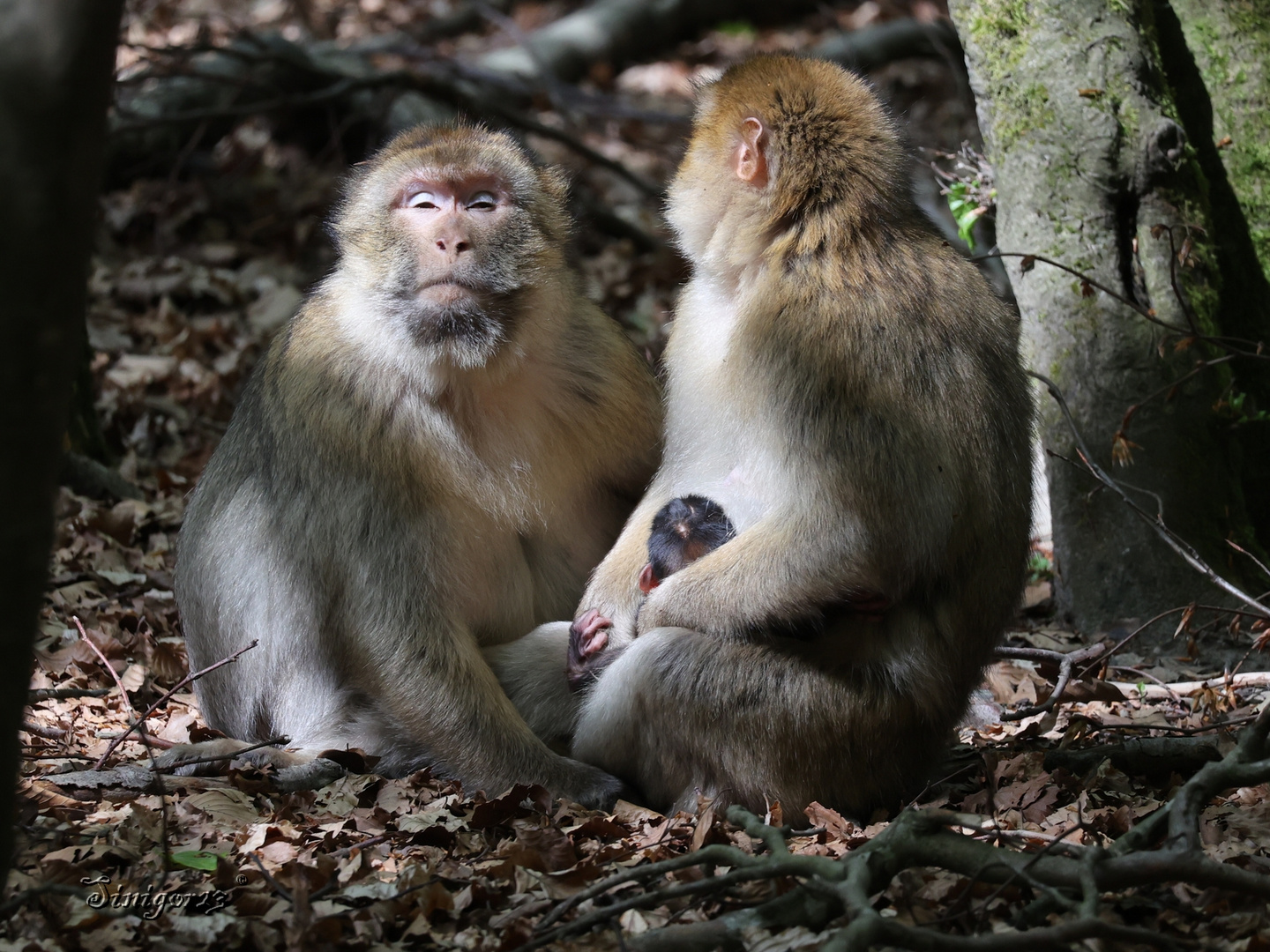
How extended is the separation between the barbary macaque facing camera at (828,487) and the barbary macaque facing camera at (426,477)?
0.52m

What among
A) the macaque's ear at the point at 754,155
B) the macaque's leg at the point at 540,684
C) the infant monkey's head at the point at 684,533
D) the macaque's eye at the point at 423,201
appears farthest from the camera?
the macaque's leg at the point at 540,684

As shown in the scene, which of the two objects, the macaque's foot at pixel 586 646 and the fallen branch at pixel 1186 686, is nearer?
the macaque's foot at pixel 586 646

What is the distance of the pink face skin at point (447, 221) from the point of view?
3.66 meters

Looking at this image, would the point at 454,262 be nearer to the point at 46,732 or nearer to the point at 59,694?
the point at 59,694

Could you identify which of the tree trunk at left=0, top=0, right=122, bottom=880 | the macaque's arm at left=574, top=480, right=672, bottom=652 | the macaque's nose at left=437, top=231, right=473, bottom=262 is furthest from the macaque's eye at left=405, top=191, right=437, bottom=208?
the tree trunk at left=0, top=0, right=122, bottom=880

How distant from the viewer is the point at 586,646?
380 cm

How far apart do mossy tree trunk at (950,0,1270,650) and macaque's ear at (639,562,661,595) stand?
1.75m

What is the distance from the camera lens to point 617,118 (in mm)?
9695

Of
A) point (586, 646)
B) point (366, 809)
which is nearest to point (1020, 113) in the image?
point (586, 646)

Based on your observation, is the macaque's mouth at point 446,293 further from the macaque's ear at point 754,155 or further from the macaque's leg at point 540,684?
the macaque's leg at point 540,684

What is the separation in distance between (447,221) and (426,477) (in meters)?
0.77

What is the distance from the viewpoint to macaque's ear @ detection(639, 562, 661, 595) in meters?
3.80

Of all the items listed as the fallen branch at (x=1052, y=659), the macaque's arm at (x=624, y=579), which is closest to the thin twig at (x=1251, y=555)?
the fallen branch at (x=1052, y=659)

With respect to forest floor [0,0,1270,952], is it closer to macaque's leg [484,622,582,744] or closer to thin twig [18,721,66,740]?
thin twig [18,721,66,740]
